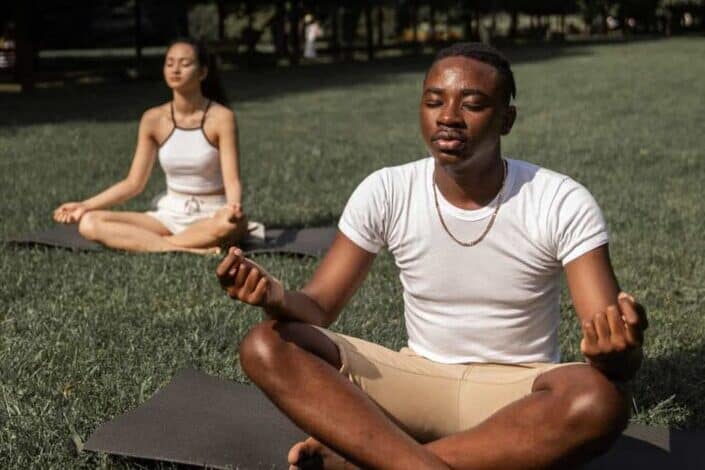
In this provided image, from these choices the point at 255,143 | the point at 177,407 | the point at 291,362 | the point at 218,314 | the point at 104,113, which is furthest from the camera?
the point at 104,113

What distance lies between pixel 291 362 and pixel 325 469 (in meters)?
0.38

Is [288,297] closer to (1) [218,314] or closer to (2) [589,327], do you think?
(2) [589,327]

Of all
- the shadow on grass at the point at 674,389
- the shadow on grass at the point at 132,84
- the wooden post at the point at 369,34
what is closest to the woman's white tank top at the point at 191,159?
the shadow on grass at the point at 674,389

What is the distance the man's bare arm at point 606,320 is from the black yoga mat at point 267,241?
139 inches

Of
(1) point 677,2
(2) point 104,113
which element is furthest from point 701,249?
(1) point 677,2

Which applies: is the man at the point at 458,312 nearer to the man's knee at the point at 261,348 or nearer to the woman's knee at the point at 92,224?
the man's knee at the point at 261,348

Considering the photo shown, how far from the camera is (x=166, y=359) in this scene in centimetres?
459

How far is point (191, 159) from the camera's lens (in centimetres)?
665

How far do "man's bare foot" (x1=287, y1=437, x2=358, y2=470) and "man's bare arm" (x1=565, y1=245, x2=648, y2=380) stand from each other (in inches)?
31.3

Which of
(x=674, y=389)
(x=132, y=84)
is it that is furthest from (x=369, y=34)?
(x=674, y=389)

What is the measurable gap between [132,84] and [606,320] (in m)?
21.1

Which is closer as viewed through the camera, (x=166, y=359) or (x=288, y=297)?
(x=288, y=297)

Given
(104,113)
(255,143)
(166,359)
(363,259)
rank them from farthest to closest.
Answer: (104,113)
(255,143)
(166,359)
(363,259)

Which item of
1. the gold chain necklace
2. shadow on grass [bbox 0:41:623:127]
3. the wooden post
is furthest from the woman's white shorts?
the wooden post
